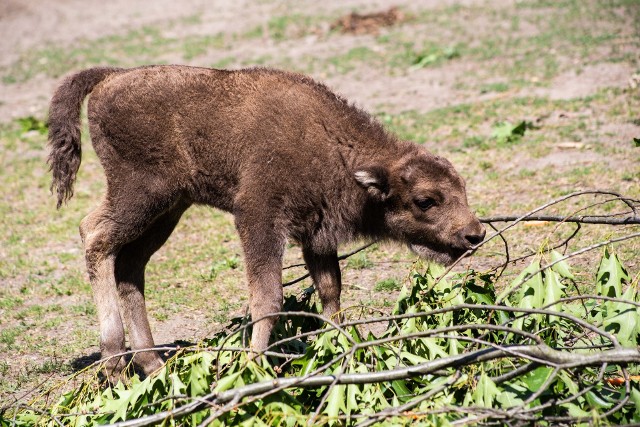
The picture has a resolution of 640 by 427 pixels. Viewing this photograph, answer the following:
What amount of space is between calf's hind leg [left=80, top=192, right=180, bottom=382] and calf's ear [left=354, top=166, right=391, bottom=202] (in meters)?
1.50

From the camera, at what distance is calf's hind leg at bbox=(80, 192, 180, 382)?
6.10 m

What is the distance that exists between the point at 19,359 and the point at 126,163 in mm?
1939

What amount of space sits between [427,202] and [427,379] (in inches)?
72.9

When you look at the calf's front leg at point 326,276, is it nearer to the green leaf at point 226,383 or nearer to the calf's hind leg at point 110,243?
the calf's hind leg at point 110,243

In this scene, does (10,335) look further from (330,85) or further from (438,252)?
(330,85)

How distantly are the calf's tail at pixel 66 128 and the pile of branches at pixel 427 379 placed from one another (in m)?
2.13

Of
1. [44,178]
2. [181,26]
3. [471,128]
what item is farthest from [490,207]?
[181,26]

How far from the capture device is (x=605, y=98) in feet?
36.3

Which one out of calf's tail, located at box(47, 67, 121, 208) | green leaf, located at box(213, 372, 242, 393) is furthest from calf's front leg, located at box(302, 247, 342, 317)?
green leaf, located at box(213, 372, 242, 393)

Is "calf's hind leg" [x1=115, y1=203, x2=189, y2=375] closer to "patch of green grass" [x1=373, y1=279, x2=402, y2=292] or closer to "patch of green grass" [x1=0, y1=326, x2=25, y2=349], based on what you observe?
"patch of green grass" [x1=0, y1=326, x2=25, y2=349]

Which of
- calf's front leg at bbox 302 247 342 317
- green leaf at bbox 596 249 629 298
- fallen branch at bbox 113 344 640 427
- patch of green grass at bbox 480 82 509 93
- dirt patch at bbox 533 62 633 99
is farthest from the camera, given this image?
patch of green grass at bbox 480 82 509 93

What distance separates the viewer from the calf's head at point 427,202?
5.96 meters

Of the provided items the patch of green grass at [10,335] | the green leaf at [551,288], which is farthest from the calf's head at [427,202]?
the patch of green grass at [10,335]

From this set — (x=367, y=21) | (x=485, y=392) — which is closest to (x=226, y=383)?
(x=485, y=392)
